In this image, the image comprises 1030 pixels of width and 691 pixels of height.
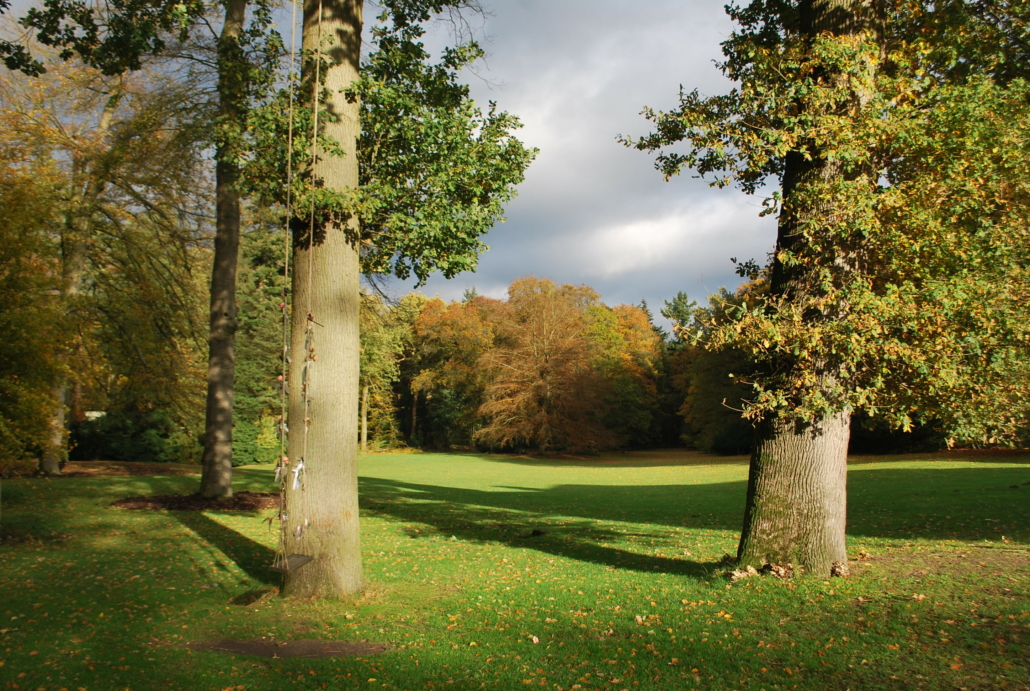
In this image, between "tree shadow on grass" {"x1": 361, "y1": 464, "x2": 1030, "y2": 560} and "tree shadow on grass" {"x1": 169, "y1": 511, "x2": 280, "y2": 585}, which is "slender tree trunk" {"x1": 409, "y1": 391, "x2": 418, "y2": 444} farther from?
"tree shadow on grass" {"x1": 169, "y1": 511, "x2": 280, "y2": 585}

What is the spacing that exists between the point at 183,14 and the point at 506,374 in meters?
38.6

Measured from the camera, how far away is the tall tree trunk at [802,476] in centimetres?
718

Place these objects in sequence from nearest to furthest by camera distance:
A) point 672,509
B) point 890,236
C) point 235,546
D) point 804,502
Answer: point 890,236 → point 804,502 → point 235,546 → point 672,509

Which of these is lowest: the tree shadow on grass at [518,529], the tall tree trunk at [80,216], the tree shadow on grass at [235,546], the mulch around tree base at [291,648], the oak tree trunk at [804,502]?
the tree shadow on grass at [518,529]

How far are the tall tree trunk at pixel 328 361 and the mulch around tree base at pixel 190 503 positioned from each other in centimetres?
760

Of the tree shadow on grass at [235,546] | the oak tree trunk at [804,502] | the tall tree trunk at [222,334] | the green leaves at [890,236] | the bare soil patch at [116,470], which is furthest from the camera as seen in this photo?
the bare soil patch at [116,470]

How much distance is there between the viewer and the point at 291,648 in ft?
17.6

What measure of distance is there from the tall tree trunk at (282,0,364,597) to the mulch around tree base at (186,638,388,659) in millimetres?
1141

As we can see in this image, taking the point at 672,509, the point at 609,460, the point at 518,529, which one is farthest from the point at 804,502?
the point at 609,460

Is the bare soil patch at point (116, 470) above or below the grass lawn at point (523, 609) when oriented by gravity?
below

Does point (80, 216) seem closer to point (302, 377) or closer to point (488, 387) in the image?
point (302, 377)

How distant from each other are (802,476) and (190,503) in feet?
38.0

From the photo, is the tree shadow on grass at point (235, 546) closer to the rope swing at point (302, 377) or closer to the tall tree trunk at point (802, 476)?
the rope swing at point (302, 377)

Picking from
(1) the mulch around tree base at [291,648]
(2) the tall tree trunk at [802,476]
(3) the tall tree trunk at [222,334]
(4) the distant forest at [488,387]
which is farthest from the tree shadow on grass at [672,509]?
(4) the distant forest at [488,387]
